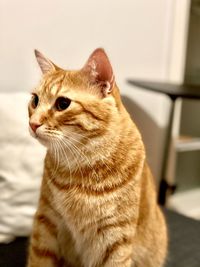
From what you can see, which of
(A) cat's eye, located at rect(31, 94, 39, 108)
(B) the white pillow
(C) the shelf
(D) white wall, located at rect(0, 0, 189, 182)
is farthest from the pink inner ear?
(C) the shelf

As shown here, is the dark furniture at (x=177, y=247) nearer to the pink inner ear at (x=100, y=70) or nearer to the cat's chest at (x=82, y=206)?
the cat's chest at (x=82, y=206)

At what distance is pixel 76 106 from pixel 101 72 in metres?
A: 0.09

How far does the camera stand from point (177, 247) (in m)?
1.33

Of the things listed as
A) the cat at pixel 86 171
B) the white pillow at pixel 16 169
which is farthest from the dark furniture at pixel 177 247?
the cat at pixel 86 171

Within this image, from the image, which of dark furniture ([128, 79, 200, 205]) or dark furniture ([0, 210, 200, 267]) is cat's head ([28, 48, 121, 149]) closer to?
dark furniture ([0, 210, 200, 267])

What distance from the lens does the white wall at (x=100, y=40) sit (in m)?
1.41

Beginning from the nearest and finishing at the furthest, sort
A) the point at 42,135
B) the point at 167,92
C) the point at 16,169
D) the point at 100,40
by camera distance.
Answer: the point at 42,135
the point at 16,169
the point at 167,92
the point at 100,40

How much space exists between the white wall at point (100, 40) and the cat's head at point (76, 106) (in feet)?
1.71

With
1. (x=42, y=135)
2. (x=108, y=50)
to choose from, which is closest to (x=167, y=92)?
(x=108, y=50)

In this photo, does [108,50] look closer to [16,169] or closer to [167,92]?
[167,92]

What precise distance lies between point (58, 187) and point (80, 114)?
0.20m

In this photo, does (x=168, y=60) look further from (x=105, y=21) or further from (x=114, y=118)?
(x=114, y=118)

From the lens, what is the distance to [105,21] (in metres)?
1.65

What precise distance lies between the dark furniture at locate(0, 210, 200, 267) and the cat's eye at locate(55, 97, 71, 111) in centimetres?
51
